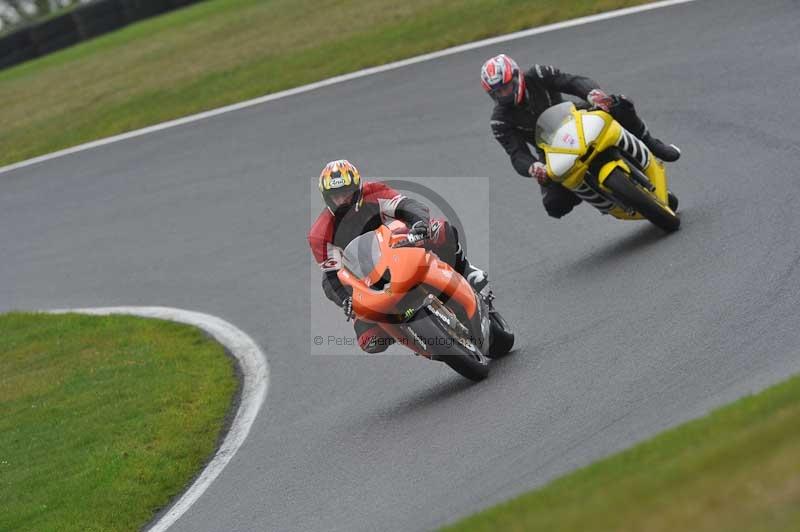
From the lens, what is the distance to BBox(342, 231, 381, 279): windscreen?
8.70 meters

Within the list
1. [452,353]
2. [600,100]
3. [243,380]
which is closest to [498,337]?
[452,353]

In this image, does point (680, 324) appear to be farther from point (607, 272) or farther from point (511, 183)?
point (511, 183)

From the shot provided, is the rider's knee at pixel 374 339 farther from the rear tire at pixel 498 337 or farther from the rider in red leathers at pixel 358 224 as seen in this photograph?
the rear tire at pixel 498 337

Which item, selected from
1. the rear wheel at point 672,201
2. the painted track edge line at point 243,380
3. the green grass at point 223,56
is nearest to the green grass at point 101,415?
the painted track edge line at point 243,380

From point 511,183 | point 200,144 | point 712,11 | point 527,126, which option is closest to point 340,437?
point 527,126

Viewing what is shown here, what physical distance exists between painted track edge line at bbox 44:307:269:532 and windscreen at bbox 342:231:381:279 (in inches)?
74.6

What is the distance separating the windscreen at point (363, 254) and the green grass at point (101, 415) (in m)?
2.13

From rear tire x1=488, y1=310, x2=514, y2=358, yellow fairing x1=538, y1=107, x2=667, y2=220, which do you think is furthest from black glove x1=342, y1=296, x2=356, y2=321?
yellow fairing x1=538, y1=107, x2=667, y2=220

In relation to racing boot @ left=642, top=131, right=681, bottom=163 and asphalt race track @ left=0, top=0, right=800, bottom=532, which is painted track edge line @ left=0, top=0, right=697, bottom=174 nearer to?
asphalt race track @ left=0, top=0, right=800, bottom=532

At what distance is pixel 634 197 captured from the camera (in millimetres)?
10414

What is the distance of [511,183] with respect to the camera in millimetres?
14188

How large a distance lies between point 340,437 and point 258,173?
878 cm

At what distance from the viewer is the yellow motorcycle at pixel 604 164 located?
1048 cm

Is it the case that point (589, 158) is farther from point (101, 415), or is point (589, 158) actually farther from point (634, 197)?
point (101, 415)
